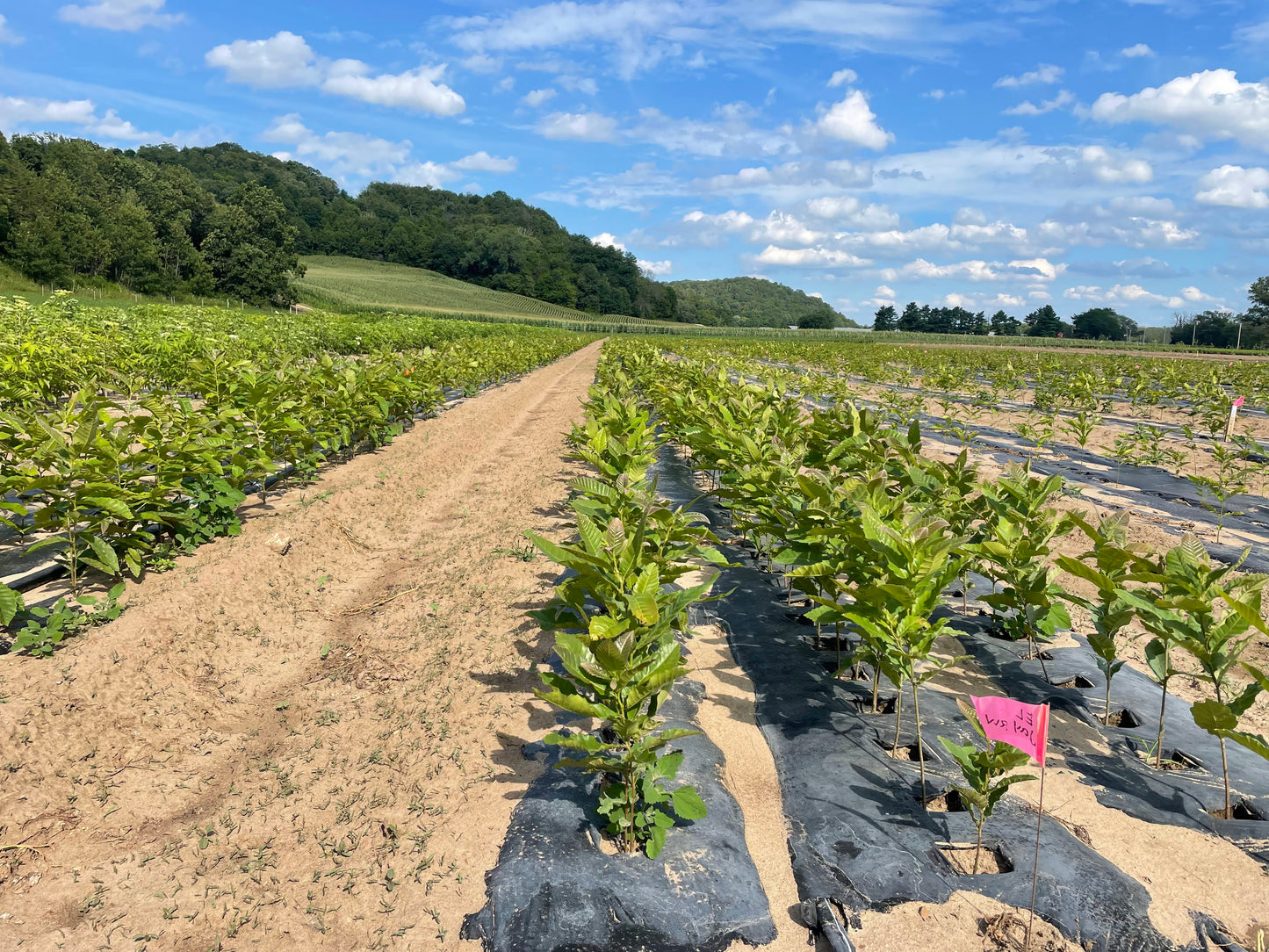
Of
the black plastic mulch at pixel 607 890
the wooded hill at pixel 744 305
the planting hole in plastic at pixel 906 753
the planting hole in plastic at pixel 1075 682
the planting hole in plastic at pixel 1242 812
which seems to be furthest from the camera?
the wooded hill at pixel 744 305

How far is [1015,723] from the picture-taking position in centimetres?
210

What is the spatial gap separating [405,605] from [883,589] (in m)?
3.62

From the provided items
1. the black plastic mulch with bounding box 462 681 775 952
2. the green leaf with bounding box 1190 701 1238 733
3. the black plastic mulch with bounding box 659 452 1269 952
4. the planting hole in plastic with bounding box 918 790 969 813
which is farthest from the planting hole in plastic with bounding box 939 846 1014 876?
A: the green leaf with bounding box 1190 701 1238 733

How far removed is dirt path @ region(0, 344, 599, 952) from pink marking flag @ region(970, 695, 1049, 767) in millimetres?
1817

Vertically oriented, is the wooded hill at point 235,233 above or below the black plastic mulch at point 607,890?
above

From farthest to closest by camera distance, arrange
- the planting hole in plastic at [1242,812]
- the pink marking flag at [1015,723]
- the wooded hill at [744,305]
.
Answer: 1. the wooded hill at [744,305]
2. the planting hole in plastic at [1242,812]
3. the pink marking flag at [1015,723]

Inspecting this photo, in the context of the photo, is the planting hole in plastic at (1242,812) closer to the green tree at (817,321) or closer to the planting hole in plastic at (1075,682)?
the planting hole in plastic at (1075,682)

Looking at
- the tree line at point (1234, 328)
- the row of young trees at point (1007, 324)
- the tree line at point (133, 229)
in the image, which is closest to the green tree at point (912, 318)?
the row of young trees at point (1007, 324)

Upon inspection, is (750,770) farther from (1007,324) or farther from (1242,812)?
(1007,324)

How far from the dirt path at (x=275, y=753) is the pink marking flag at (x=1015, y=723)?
1.82m

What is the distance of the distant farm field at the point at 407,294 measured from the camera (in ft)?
210

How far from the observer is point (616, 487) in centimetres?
364

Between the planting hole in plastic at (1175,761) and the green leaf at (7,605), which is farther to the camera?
the green leaf at (7,605)

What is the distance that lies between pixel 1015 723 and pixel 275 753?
326cm
